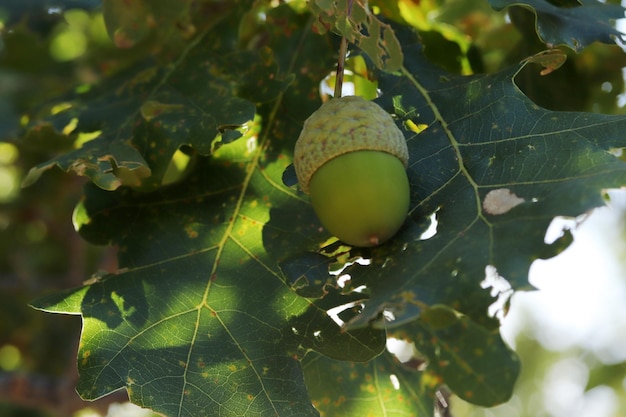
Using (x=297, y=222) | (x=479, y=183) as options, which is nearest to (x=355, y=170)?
(x=479, y=183)

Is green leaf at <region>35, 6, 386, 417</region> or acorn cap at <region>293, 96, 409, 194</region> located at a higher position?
acorn cap at <region>293, 96, 409, 194</region>

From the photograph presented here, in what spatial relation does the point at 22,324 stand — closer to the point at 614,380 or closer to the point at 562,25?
the point at 614,380

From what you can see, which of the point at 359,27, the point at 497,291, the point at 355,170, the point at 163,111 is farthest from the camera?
the point at 163,111

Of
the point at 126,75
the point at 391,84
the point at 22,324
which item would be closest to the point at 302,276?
the point at 391,84

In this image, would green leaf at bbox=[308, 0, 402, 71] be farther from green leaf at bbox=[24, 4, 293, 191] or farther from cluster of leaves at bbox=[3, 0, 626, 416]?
green leaf at bbox=[24, 4, 293, 191]

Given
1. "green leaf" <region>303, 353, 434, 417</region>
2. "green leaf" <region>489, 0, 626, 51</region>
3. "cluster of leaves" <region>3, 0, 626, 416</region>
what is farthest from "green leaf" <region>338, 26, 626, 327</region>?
"green leaf" <region>303, 353, 434, 417</region>

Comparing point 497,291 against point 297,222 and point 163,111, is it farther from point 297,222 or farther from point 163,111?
point 163,111

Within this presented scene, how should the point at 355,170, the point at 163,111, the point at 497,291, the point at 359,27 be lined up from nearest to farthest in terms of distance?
the point at 497,291 → the point at 355,170 → the point at 359,27 → the point at 163,111

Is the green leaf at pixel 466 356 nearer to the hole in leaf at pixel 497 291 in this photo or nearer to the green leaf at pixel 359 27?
the hole in leaf at pixel 497 291
